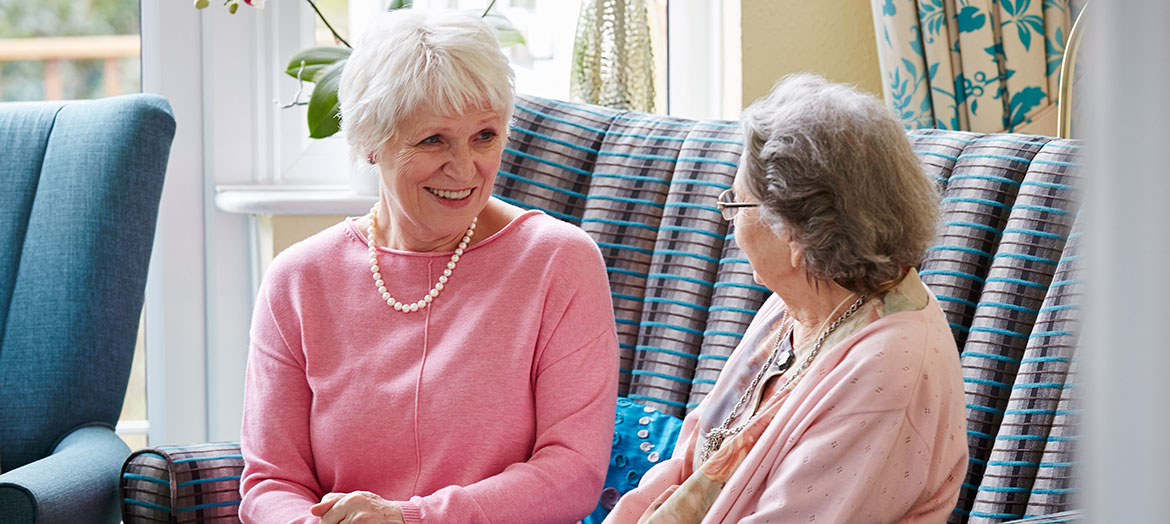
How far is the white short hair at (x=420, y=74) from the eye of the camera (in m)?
1.40

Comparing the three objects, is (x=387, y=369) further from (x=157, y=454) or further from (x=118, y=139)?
(x=118, y=139)

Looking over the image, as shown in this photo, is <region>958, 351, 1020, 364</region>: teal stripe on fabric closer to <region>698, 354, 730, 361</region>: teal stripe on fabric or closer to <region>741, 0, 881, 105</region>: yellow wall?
<region>698, 354, 730, 361</region>: teal stripe on fabric

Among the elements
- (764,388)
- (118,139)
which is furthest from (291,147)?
(764,388)

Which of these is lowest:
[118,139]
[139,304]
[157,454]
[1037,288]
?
[157,454]

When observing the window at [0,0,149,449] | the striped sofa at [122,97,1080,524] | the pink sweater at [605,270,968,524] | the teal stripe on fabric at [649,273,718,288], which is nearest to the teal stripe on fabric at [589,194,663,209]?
the striped sofa at [122,97,1080,524]

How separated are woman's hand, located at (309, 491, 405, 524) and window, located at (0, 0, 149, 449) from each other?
1707 mm

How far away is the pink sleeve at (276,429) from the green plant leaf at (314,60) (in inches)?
34.5

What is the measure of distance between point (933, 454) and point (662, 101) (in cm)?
165

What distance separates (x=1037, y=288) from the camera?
1.40m

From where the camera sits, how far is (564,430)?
1400mm

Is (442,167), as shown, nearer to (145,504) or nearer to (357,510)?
(357,510)

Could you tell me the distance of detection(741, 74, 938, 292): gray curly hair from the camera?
44.5 inches

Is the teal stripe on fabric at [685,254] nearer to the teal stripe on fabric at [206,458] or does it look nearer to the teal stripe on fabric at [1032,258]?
the teal stripe on fabric at [1032,258]

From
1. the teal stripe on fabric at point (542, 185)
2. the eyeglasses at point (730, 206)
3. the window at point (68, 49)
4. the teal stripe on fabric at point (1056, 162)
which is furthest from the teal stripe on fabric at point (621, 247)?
the window at point (68, 49)
